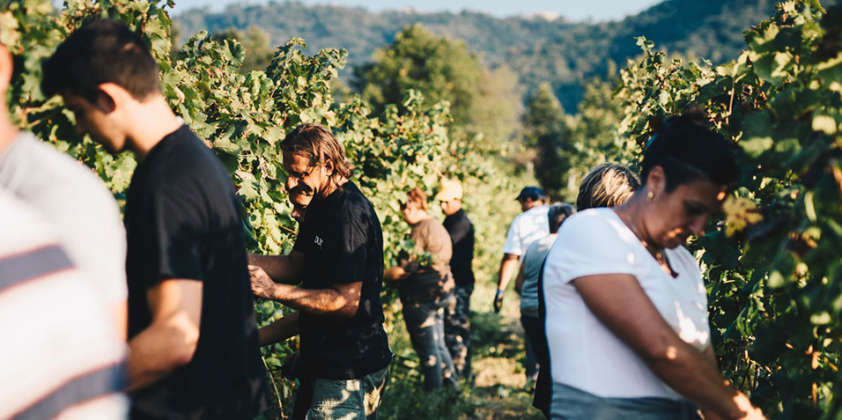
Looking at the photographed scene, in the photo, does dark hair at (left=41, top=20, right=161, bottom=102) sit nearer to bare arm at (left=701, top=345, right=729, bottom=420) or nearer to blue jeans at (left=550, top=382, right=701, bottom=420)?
blue jeans at (left=550, top=382, right=701, bottom=420)

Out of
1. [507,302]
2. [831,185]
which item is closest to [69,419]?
[831,185]

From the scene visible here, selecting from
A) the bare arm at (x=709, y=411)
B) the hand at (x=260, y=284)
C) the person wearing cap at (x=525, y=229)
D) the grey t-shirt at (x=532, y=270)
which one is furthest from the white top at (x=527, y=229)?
the bare arm at (x=709, y=411)

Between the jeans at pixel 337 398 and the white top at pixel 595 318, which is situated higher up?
the white top at pixel 595 318

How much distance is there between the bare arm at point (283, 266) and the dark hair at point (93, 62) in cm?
126

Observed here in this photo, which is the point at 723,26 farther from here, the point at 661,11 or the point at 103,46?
the point at 103,46

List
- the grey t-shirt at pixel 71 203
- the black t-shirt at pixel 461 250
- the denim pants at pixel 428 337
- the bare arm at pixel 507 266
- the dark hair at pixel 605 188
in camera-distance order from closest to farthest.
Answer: the grey t-shirt at pixel 71 203, the dark hair at pixel 605 188, the denim pants at pixel 428 337, the bare arm at pixel 507 266, the black t-shirt at pixel 461 250

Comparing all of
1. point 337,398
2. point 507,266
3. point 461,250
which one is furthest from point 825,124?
point 461,250

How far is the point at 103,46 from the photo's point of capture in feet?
4.45

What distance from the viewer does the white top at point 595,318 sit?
153 cm

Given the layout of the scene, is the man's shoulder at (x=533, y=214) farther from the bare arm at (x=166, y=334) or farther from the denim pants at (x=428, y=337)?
the bare arm at (x=166, y=334)

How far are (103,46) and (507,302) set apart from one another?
11.4 m

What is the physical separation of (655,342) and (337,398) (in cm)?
136

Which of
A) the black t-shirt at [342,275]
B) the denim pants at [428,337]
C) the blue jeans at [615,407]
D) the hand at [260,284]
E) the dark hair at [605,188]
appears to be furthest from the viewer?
the denim pants at [428,337]

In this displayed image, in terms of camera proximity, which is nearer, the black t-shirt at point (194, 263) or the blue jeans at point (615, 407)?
the black t-shirt at point (194, 263)
